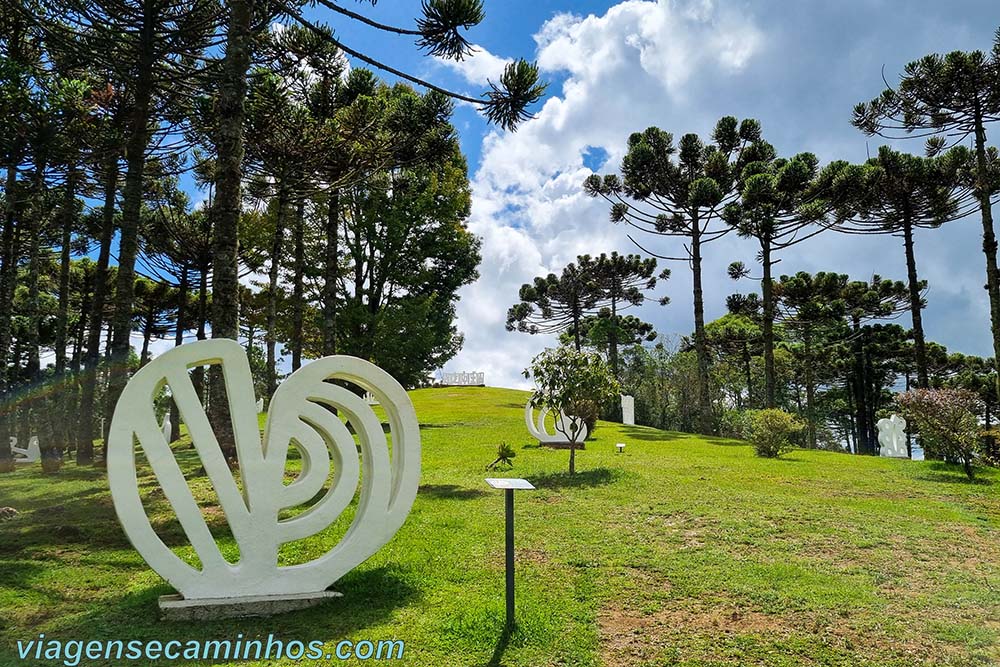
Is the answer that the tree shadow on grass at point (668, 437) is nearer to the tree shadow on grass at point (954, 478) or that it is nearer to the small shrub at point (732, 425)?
the tree shadow on grass at point (954, 478)

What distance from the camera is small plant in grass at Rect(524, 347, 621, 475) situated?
12.9 meters

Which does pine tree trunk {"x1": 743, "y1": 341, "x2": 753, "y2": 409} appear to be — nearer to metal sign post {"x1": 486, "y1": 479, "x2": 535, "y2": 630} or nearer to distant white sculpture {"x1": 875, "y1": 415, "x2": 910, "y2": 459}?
distant white sculpture {"x1": 875, "y1": 415, "x2": 910, "y2": 459}

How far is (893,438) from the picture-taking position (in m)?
22.1

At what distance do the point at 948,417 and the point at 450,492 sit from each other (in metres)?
11.3

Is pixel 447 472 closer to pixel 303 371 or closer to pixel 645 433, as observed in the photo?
pixel 303 371

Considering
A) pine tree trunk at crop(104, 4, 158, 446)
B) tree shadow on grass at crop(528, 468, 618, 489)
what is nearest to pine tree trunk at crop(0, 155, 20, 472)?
pine tree trunk at crop(104, 4, 158, 446)

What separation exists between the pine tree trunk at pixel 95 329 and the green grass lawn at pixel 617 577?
1787 millimetres

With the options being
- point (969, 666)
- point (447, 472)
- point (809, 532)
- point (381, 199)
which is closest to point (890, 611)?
point (969, 666)

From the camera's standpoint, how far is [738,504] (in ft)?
32.4

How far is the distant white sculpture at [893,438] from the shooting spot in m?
22.0

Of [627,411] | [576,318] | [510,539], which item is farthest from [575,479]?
→ [576,318]

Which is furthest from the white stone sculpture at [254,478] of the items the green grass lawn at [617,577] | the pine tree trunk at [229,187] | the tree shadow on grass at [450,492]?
the tree shadow on grass at [450,492]

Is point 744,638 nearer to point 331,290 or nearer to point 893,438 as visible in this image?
point 331,290

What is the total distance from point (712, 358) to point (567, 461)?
84.7 feet
